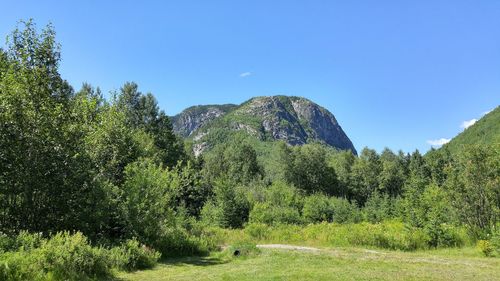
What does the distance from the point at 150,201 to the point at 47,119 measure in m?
6.30

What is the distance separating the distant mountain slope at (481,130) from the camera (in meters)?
128

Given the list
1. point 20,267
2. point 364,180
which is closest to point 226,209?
point 20,267

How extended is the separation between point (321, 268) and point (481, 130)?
466 feet

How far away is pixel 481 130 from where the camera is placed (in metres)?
135

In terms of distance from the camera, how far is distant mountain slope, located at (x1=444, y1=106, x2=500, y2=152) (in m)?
128

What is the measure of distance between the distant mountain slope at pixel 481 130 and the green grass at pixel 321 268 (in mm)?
118778

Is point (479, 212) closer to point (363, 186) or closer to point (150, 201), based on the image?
point (150, 201)

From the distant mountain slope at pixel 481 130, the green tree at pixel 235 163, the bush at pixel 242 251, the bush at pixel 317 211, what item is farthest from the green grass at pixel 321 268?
the distant mountain slope at pixel 481 130

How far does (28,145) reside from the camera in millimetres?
16406

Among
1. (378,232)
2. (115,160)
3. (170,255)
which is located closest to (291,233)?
(378,232)

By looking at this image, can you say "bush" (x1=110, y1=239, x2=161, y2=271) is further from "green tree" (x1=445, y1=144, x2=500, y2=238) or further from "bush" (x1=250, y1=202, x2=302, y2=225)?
"bush" (x1=250, y1=202, x2=302, y2=225)

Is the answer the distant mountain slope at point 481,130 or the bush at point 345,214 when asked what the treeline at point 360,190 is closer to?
the bush at point 345,214

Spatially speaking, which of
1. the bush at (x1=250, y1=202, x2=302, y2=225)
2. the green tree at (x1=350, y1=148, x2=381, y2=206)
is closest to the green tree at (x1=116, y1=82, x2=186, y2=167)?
the bush at (x1=250, y1=202, x2=302, y2=225)

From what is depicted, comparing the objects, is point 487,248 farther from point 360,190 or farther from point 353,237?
point 360,190
